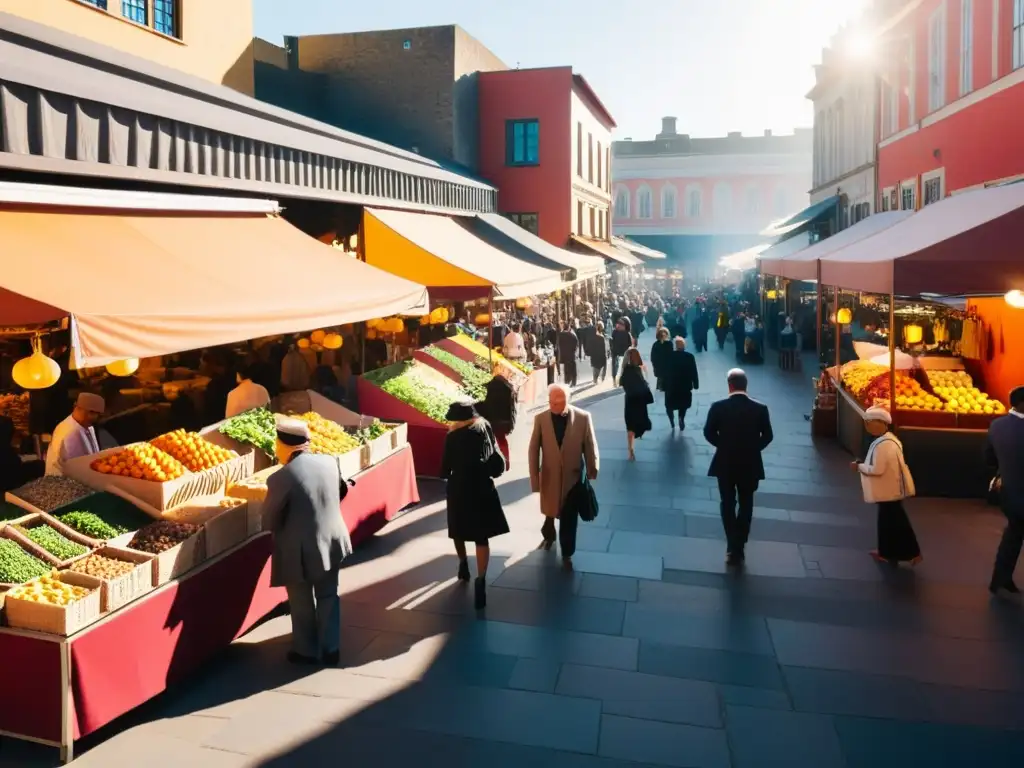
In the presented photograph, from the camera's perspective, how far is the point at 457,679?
5844 millimetres

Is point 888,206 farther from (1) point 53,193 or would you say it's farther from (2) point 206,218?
(1) point 53,193

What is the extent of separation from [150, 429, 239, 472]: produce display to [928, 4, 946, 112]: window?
16118 millimetres

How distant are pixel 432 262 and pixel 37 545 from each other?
8.00 metres

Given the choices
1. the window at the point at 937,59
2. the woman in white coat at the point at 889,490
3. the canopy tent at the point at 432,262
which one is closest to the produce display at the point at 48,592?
the woman in white coat at the point at 889,490

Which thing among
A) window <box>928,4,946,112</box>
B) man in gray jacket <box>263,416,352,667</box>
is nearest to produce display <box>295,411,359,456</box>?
man in gray jacket <box>263,416,352,667</box>

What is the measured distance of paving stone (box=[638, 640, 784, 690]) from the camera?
583 cm

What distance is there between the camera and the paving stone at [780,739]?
4.89 metres

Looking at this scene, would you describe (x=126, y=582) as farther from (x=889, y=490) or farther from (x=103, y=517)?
(x=889, y=490)

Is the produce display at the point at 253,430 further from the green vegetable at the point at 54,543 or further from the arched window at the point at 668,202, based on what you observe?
the arched window at the point at 668,202

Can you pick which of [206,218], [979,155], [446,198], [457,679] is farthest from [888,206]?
[457,679]

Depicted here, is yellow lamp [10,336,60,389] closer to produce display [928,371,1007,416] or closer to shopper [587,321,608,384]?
produce display [928,371,1007,416]

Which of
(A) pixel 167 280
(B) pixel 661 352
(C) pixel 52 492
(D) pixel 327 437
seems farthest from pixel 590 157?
(C) pixel 52 492

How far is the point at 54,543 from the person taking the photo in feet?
18.7

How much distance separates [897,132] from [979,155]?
7092 mm
